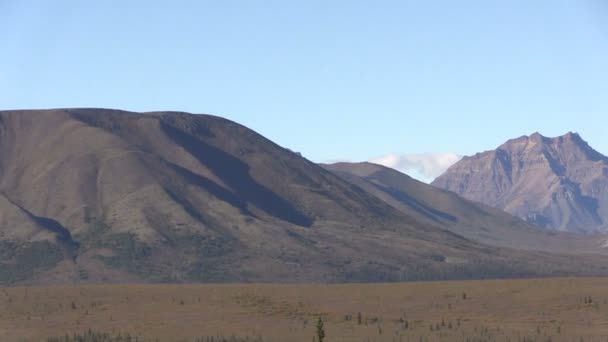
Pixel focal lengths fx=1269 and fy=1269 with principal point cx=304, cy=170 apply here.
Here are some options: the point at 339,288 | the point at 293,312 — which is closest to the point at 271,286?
the point at 339,288

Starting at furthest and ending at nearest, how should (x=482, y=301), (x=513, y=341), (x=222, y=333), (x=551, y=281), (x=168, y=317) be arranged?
(x=551, y=281)
(x=482, y=301)
(x=168, y=317)
(x=222, y=333)
(x=513, y=341)

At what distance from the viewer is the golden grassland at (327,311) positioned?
72500 mm

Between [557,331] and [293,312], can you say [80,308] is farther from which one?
[557,331]

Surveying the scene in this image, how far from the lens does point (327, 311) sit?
83188mm

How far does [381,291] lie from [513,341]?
26.8 m

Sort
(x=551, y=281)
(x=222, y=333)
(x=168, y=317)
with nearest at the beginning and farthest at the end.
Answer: (x=222, y=333) < (x=168, y=317) < (x=551, y=281)

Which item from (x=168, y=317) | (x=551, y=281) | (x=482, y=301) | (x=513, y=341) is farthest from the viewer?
(x=551, y=281)

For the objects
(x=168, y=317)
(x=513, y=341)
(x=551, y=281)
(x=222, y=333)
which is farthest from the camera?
(x=551, y=281)

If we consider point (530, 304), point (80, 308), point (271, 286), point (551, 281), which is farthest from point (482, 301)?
point (80, 308)

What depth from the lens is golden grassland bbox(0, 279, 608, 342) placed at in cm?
7250

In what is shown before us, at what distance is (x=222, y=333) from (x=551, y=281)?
30270 mm

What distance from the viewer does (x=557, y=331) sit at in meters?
71.4

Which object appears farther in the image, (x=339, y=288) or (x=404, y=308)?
(x=339, y=288)

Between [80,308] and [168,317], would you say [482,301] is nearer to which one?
[168,317]
